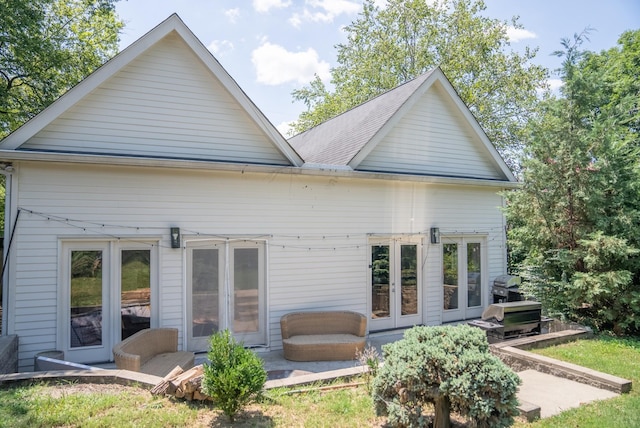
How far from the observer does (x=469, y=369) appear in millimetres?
3605

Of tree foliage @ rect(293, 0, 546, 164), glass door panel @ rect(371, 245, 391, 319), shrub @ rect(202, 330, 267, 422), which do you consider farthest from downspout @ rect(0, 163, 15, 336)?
tree foliage @ rect(293, 0, 546, 164)

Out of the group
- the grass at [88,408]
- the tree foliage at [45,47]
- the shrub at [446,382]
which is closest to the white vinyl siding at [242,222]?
the grass at [88,408]

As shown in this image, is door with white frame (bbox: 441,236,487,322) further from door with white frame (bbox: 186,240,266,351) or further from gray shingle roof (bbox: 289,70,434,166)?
door with white frame (bbox: 186,240,266,351)

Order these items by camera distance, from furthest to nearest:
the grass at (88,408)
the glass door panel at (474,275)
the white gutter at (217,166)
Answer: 1. the glass door panel at (474,275)
2. the white gutter at (217,166)
3. the grass at (88,408)

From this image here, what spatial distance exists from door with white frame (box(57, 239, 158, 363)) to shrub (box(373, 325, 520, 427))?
16.6ft

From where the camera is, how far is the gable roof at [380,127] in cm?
950

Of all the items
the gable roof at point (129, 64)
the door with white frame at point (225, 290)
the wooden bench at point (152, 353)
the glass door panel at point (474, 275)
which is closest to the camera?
the wooden bench at point (152, 353)

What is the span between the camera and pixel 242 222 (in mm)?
8031

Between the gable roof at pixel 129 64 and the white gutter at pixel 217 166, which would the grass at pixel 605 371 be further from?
the gable roof at pixel 129 64

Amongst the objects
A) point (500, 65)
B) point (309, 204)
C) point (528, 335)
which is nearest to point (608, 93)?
point (528, 335)

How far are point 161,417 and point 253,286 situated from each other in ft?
13.1

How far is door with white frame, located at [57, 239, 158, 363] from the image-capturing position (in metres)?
6.88

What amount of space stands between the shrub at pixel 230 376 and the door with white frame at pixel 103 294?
3615 mm

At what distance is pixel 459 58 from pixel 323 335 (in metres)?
22.0
